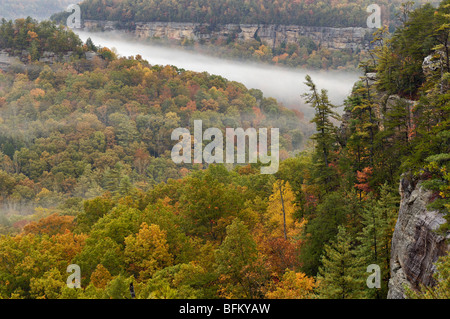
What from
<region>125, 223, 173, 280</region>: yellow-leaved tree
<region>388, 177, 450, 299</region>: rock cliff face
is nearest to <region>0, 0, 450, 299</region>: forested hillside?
<region>125, 223, 173, 280</region>: yellow-leaved tree

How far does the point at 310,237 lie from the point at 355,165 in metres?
10.2

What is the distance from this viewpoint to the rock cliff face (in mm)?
19453

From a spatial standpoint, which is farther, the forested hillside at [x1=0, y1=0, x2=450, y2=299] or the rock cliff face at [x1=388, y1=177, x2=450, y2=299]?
the forested hillside at [x1=0, y1=0, x2=450, y2=299]

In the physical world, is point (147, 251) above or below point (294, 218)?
below

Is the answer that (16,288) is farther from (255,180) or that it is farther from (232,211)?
(255,180)

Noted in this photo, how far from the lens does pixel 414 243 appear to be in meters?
20.9

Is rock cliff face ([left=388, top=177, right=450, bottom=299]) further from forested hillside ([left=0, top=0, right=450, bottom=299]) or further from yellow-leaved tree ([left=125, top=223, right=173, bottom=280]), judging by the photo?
yellow-leaved tree ([left=125, top=223, right=173, bottom=280])

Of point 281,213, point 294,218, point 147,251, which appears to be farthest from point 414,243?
point 147,251

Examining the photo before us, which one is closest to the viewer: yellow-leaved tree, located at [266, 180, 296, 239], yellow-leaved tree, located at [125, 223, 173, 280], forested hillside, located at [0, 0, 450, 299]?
forested hillside, located at [0, 0, 450, 299]

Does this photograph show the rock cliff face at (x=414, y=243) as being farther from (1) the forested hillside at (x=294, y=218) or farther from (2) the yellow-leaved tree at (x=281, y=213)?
(2) the yellow-leaved tree at (x=281, y=213)

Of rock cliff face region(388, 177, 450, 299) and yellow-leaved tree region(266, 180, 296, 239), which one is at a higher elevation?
rock cliff face region(388, 177, 450, 299)

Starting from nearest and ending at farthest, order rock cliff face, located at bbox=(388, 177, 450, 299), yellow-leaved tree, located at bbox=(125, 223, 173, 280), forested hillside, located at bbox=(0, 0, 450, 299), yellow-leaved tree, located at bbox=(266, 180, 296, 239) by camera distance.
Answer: rock cliff face, located at bbox=(388, 177, 450, 299)
forested hillside, located at bbox=(0, 0, 450, 299)
yellow-leaved tree, located at bbox=(125, 223, 173, 280)
yellow-leaved tree, located at bbox=(266, 180, 296, 239)

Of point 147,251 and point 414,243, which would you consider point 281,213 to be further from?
point 414,243

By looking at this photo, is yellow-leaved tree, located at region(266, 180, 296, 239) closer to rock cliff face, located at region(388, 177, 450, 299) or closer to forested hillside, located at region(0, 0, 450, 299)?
forested hillside, located at region(0, 0, 450, 299)
